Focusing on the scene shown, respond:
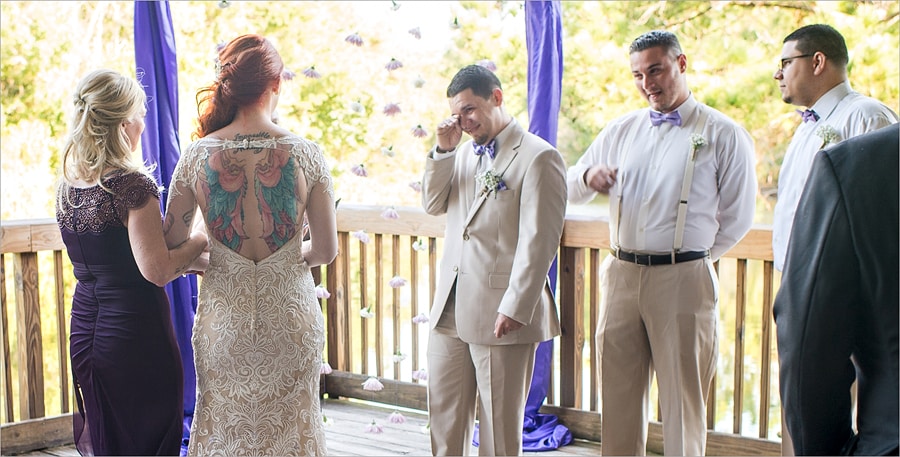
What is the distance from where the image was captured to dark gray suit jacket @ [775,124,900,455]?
1088 millimetres

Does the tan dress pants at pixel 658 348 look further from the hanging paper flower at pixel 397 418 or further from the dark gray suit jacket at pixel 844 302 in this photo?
the dark gray suit jacket at pixel 844 302

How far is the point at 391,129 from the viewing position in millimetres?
10422

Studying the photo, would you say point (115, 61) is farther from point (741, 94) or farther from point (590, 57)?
point (741, 94)

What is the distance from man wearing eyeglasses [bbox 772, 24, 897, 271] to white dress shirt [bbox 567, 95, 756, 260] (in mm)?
152

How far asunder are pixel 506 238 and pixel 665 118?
29.5 inches

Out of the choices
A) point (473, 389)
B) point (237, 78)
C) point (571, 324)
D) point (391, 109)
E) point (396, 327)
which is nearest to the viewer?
point (237, 78)

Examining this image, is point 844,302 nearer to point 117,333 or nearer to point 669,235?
point 669,235

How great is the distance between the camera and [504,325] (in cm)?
278

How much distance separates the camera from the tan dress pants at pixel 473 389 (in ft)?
9.43

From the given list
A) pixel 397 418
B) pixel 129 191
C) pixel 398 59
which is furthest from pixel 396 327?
pixel 398 59

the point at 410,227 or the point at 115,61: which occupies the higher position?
the point at 115,61

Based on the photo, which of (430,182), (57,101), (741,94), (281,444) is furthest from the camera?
(57,101)

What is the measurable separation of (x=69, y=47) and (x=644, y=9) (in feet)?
21.7

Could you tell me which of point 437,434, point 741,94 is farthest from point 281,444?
point 741,94
